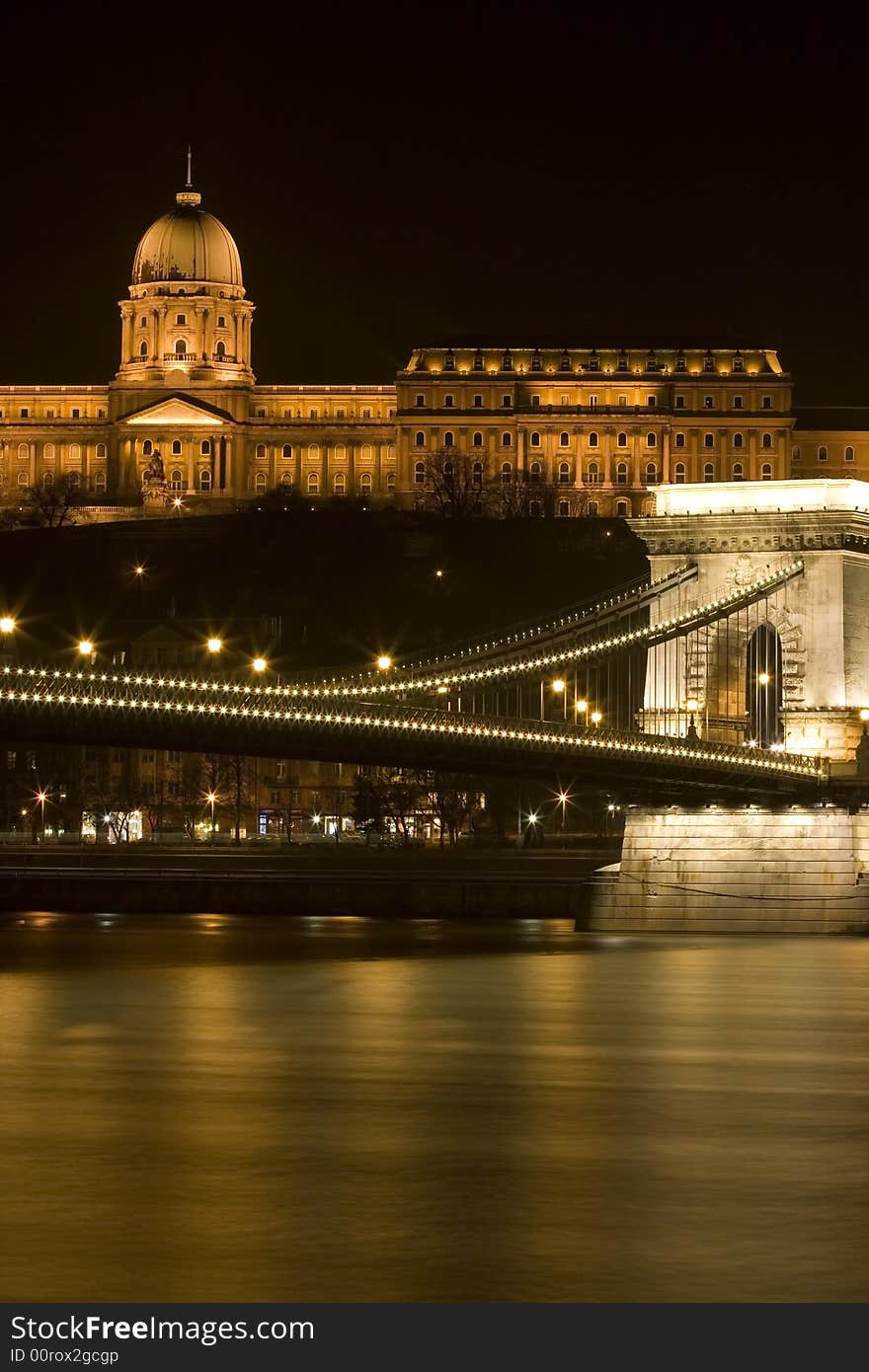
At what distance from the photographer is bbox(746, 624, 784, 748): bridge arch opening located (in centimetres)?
5850

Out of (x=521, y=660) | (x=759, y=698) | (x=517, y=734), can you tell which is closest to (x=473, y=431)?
(x=521, y=660)

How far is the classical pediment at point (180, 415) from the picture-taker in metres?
186

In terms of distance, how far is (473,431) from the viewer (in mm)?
184750

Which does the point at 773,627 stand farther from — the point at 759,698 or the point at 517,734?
the point at 517,734

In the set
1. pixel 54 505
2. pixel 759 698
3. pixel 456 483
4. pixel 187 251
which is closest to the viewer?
pixel 759 698

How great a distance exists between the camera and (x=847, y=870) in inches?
1983

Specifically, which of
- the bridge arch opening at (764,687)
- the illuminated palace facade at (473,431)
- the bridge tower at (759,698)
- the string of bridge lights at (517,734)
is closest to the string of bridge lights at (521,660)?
the bridge tower at (759,698)

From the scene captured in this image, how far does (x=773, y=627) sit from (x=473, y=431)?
126231 millimetres

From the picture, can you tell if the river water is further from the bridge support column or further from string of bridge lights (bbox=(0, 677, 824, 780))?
string of bridge lights (bbox=(0, 677, 824, 780))

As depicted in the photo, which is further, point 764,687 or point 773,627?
point 773,627

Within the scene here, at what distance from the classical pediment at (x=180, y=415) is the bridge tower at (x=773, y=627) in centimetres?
12631

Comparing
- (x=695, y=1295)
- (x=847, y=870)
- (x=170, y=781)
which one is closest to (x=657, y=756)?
(x=847, y=870)

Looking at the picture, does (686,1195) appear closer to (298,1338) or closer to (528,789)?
(298,1338)

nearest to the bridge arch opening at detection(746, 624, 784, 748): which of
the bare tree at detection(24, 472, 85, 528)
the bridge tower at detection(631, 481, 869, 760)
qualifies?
the bridge tower at detection(631, 481, 869, 760)
